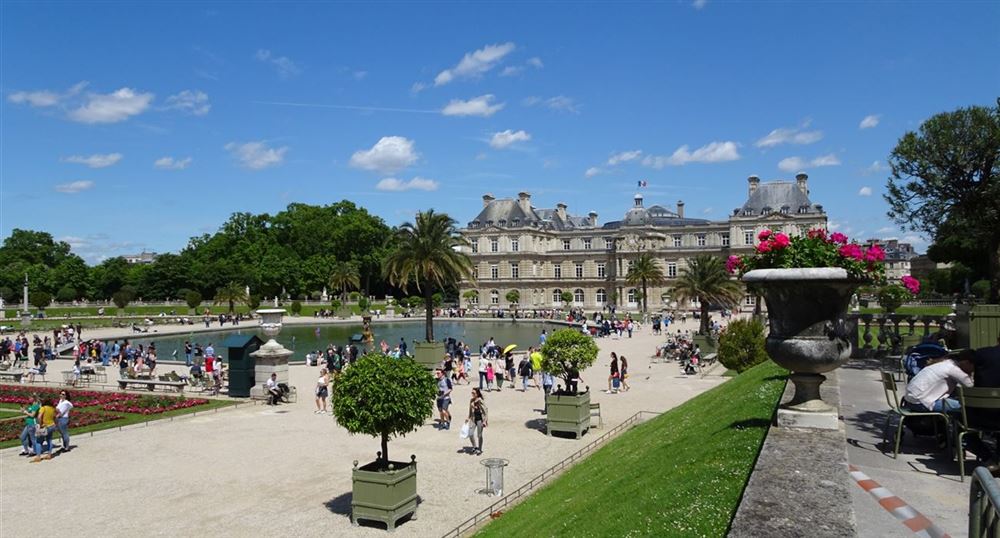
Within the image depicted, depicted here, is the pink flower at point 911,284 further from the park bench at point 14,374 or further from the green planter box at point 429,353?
the park bench at point 14,374

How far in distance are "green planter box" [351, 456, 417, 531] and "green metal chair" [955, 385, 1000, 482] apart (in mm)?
7303

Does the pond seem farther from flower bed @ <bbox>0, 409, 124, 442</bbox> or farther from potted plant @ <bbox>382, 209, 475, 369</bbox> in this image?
flower bed @ <bbox>0, 409, 124, 442</bbox>

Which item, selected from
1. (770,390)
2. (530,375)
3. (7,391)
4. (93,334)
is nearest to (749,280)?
(770,390)

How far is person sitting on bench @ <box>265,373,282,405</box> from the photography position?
21406 millimetres

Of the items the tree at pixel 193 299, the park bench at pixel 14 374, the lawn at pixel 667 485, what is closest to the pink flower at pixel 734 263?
the lawn at pixel 667 485

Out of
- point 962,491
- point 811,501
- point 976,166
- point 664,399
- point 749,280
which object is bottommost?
point 664,399

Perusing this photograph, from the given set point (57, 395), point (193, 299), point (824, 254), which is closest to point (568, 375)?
point (824, 254)

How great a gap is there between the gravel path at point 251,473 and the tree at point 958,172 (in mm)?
9531

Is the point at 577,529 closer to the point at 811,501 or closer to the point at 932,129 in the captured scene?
the point at 811,501

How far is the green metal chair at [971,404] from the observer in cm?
608

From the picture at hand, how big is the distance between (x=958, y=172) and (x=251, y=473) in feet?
66.4

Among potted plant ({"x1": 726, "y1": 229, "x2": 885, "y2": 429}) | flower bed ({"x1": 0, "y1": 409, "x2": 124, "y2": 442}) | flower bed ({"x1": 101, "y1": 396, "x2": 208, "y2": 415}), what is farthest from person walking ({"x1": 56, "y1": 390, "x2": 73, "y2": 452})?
potted plant ({"x1": 726, "y1": 229, "x2": 885, "y2": 429})

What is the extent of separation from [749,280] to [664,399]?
15.5m

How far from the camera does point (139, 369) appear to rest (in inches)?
1066
